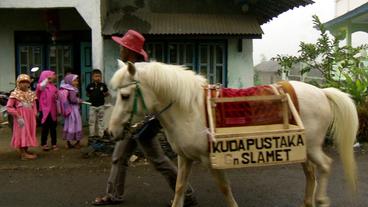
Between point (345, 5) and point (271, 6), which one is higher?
point (345, 5)

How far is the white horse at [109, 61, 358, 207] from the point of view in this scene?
12.7ft

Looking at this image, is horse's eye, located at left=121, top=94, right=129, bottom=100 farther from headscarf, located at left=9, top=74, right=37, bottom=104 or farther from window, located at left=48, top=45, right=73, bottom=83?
window, located at left=48, top=45, right=73, bottom=83

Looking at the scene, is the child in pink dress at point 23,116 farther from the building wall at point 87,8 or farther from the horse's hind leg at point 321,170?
the horse's hind leg at point 321,170

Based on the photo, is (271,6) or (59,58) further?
(59,58)

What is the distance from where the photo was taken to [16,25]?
10578 millimetres

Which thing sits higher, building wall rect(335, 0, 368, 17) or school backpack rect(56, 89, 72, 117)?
building wall rect(335, 0, 368, 17)

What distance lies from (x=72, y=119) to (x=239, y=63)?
3.88 m

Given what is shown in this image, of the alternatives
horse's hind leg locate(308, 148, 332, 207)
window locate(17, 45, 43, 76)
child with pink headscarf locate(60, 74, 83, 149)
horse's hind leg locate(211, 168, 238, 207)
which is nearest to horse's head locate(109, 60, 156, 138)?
horse's hind leg locate(211, 168, 238, 207)

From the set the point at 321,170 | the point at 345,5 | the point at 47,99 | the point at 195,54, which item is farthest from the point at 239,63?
the point at 345,5

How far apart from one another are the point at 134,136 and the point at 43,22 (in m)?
6.94

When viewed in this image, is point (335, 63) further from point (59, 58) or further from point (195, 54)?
point (59, 58)

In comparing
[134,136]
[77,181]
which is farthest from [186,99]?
[77,181]

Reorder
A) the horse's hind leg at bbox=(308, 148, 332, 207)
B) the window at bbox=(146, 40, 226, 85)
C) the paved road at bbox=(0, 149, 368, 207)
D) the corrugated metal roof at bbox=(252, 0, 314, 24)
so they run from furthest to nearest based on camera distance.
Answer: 1. the window at bbox=(146, 40, 226, 85)
2. the corrugated metal roof at bbox=(252, 0, 314, 24)
3. the paved road at bbox=(0, 149, 368, 207)
4. the horse's hind leg at bbox=(308, 148, 332, 207)

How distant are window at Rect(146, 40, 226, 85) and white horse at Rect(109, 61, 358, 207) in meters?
5.53
